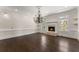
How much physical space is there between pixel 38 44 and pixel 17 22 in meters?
0.63

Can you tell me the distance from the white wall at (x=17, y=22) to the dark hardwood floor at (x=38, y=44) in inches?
4.8

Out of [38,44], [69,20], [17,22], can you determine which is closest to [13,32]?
[17,22]

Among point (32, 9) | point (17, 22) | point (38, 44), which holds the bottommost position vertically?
point (38, 44)

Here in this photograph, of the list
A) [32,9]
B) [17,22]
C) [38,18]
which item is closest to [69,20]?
[38,18]

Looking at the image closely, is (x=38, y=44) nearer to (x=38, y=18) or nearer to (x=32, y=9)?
(x=38, y=18)

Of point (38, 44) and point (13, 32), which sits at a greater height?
point (13, 32)

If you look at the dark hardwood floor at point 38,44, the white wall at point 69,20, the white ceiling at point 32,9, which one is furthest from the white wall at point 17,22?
the white wall at point 69,20

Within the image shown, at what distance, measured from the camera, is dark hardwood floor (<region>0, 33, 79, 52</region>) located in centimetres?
248

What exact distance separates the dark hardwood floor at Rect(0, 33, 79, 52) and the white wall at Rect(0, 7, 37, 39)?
0.12 metres

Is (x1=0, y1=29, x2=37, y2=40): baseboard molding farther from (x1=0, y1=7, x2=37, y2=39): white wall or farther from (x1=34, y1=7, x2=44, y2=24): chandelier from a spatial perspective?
(x1=34, y1=7, x2=44, y2=24): chandelier

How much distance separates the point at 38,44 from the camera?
8.34 ft

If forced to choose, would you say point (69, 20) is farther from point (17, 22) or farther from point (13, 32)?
point (13, 32)
